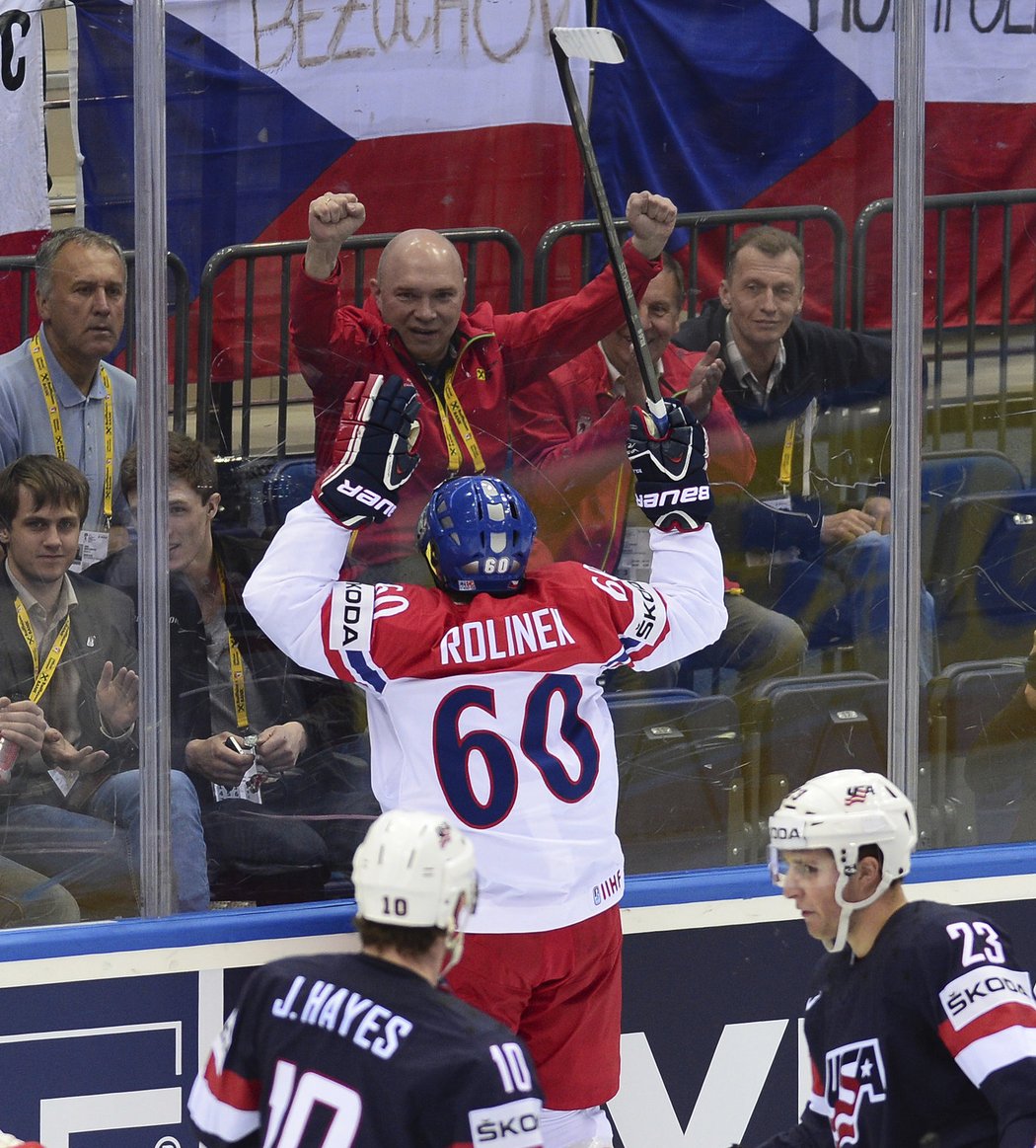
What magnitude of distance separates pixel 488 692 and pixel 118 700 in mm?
787

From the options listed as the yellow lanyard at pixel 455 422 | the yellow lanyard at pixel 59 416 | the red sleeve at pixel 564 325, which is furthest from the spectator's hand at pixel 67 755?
the red sleeve at pixel 564 325

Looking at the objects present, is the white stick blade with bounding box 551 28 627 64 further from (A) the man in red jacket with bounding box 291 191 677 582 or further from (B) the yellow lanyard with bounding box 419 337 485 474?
(B) the yellow lanyard with bounding box 419 337 485 474

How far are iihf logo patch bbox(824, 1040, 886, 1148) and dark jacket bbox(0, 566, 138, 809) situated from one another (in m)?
1.59

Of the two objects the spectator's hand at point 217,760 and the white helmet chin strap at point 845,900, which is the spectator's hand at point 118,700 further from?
the white helmet chin strap at point 845,900

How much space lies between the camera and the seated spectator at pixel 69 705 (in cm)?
347

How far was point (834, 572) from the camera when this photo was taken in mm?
3881

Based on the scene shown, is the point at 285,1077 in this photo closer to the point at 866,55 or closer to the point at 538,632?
the point at 538,632

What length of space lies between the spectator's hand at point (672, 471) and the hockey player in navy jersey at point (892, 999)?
3.01 ft

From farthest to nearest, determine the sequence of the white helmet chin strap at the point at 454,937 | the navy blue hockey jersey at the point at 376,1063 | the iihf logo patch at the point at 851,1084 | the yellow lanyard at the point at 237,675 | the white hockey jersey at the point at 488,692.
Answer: the yellow lanyard at the point at 237,675 → the white hockey jersey at the point at 488,692 → the iihf logo patch at the point at 851,1084 → the white helmet chin strap at the point at 454,937 → the navy blue hockey jersey at the point at 376,1063

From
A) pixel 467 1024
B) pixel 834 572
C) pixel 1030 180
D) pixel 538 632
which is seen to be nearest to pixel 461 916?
pixel 467 1024

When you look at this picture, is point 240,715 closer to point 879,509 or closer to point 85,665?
point 85,665

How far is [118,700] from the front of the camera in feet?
11.6

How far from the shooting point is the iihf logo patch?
2.50 meters

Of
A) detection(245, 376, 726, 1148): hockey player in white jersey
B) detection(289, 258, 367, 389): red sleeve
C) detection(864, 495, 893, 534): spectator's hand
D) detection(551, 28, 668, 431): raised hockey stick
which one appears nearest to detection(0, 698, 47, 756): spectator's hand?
detection(245, 376, 726, 1148): hockey player in white jersey
